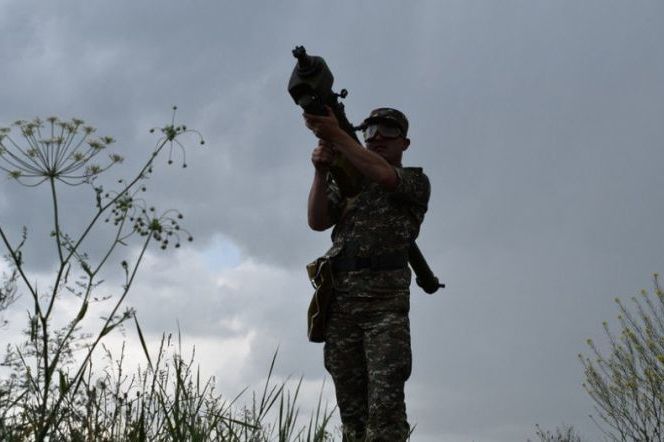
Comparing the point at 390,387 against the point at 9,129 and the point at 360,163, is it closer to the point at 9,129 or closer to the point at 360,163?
the point at 360,163

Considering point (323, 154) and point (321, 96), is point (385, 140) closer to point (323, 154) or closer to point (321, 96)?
point (323, 154)

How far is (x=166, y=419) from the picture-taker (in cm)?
312

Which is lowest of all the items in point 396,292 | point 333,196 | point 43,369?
point 43,369

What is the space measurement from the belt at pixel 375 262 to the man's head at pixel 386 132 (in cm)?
67

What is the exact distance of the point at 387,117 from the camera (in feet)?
16.0

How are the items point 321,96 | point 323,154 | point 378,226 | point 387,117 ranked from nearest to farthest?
1. point 321,96
2. point 323,154
3. point 378,226
4. point 387,117

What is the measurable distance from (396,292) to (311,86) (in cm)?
127

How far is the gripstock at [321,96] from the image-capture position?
13.5 feet

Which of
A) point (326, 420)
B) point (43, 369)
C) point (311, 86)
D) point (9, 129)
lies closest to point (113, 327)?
point (43, 369)

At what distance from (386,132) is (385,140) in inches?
2.0

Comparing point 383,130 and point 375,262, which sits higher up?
point 383,130

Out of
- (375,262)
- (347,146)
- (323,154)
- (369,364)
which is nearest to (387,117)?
(323,154)

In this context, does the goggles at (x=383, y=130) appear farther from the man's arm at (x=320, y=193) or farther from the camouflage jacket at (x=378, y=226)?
the man's arm at (x=320, y=193)

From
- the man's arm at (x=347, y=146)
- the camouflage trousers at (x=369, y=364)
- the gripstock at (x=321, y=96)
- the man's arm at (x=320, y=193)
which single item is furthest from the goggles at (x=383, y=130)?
the camouflage trousers at (x=369, y=364)
